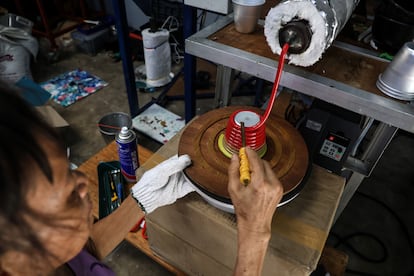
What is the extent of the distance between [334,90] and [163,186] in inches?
18.2

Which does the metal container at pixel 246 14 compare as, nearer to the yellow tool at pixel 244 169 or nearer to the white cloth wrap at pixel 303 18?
the white cloth wrap at pixel 303 18

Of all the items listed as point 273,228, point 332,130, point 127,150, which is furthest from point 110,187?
point 332,130

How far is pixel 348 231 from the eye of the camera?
1532mm

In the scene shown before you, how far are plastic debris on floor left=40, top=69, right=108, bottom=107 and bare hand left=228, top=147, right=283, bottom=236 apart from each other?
6.45ft

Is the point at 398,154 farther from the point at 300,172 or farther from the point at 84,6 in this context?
the point at 84,6

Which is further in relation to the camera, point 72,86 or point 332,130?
point 72,86

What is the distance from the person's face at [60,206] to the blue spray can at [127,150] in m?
0.59

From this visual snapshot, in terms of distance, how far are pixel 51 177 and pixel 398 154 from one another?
2106 millimetres

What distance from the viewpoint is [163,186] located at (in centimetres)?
71

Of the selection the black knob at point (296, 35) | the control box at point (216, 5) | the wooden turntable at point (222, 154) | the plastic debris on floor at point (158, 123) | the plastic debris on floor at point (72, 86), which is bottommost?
the plastic debris on floor at point (72, 86)

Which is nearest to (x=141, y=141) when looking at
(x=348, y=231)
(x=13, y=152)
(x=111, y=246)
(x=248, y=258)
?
(x=111, y=246)

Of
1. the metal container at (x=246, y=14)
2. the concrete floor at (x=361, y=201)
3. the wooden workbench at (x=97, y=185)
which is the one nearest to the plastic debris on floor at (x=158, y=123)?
the concrete floor at (x=361, y=201)

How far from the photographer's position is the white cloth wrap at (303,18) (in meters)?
0.65

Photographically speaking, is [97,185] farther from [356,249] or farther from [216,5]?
[356,249]
